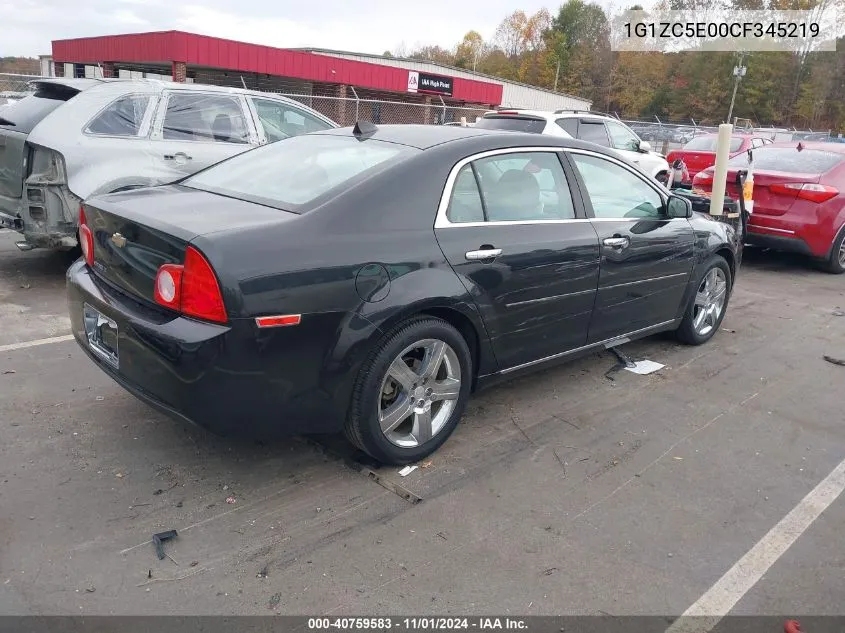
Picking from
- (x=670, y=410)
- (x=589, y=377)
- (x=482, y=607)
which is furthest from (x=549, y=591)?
(x=589, y=377)

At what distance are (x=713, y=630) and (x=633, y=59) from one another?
287 feet

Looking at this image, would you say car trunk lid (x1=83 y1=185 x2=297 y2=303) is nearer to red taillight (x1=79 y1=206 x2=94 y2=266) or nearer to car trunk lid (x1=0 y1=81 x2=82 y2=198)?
red taillight (x1=79 y1=206 x2=94 y2=266)

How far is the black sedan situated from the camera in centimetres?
282

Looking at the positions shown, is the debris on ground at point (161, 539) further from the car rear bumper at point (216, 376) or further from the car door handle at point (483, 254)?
the car door handle at point (483, 254)

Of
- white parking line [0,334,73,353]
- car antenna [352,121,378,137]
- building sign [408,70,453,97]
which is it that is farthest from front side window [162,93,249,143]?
building sign [408,70,453,97]

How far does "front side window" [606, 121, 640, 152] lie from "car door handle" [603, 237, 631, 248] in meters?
8.26

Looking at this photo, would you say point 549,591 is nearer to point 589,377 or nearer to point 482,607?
point 482,607

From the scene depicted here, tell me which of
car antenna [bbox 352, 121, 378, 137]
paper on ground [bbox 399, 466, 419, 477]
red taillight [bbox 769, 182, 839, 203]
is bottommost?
paper on ground [bbox 399, 466, 419, 477]

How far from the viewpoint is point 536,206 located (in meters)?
3.95

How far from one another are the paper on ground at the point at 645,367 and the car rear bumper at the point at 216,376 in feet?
8.57

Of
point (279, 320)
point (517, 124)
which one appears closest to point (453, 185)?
point (279, 320)

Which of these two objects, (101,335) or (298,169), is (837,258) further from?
(101,335)

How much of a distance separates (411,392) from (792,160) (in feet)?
25.4

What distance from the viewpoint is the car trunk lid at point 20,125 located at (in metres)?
6.03
